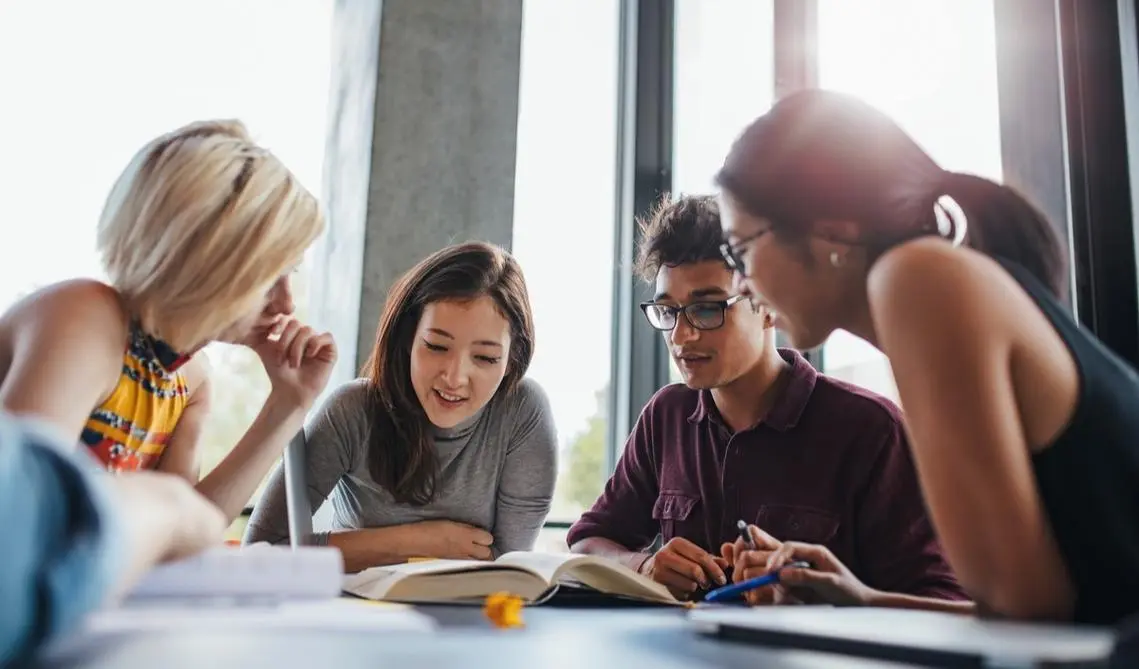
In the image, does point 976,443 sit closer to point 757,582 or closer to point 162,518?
point 757,582

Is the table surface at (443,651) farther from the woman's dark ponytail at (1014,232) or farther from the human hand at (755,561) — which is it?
the woman's dark ponytail at (1014,232)

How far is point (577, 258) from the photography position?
3.02m

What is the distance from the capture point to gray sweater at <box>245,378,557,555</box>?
1758 mm

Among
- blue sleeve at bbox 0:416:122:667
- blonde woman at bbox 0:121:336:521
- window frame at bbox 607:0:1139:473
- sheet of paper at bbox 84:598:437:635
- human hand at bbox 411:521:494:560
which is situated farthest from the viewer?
human hand at bbox 411:521:494:560

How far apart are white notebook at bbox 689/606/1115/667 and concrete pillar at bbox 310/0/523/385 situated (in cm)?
225

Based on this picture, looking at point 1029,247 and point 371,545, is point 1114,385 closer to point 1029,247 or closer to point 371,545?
point 1029,247

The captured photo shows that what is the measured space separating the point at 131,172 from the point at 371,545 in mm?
779

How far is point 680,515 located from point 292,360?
28.7 inches

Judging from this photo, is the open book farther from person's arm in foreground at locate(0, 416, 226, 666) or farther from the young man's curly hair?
the young man's curly hair

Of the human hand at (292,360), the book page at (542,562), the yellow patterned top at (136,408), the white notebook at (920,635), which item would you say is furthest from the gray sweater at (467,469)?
the white notebook at (920,635)

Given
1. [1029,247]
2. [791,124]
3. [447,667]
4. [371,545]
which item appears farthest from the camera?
[371,545]

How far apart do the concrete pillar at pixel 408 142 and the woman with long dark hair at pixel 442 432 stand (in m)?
1.08

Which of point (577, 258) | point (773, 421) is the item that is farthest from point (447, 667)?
point (577, 258)

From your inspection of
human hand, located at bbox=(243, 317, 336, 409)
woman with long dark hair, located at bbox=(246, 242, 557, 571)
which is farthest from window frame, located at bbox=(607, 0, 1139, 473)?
human hand, located at bbox=(243, 317, 336, 409)
